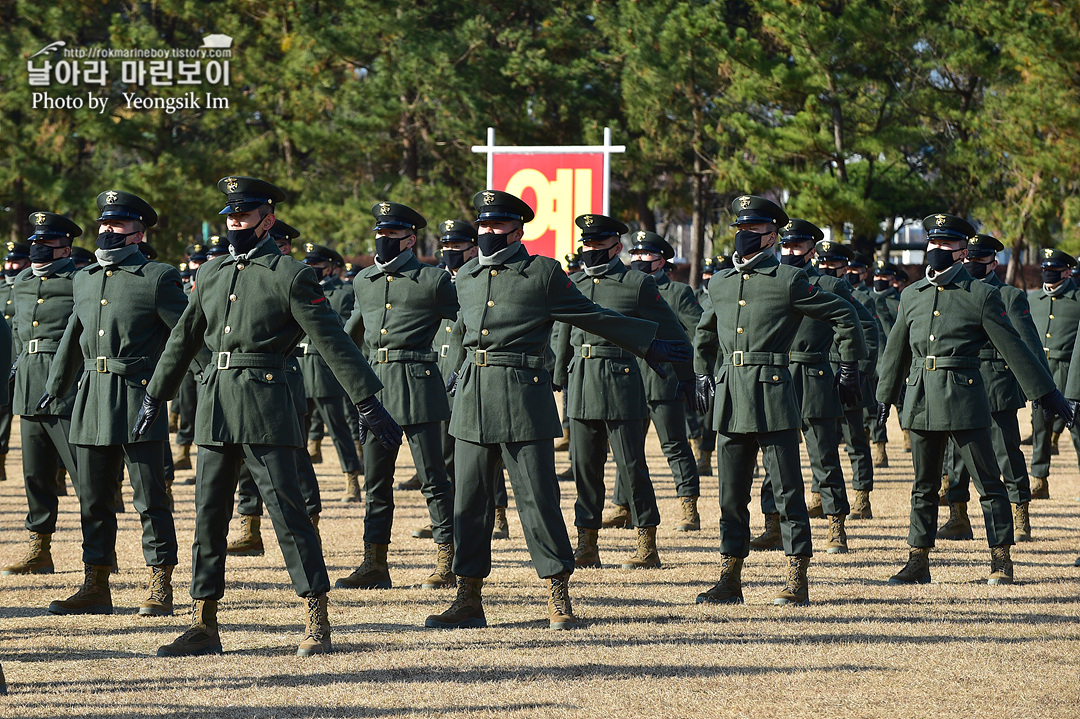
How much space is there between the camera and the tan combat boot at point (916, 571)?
28.6 feet

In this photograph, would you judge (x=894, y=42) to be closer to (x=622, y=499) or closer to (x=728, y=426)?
(x=622, y=499)

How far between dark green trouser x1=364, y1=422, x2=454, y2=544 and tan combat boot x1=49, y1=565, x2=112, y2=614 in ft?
5.27

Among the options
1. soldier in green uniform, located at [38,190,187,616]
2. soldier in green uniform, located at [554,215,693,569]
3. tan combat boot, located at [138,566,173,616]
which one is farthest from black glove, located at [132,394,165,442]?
soldier in green uniform, located at [554,215,693,569]

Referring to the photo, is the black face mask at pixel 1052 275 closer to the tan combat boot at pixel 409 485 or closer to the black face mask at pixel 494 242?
the tan combat boot at pixel 409 485

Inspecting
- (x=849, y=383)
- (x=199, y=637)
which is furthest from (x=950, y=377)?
(x=199, y=637)

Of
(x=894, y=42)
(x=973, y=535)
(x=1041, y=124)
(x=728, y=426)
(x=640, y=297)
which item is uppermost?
(x=894, y=42)

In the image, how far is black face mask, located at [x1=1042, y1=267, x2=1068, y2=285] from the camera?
44.9 feet

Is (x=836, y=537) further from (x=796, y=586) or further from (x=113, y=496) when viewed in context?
(x=113, y=496)

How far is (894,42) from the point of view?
29016 mm

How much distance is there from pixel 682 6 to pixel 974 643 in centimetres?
2643

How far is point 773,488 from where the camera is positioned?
26.5ft

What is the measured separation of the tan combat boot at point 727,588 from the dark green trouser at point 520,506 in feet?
3.60

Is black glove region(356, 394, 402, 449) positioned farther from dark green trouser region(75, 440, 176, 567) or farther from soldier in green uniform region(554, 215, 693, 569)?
soldier in green uniform region(554, 215, 693, 569)

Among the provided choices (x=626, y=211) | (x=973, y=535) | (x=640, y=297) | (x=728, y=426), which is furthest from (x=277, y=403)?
(x=626, y=211)
